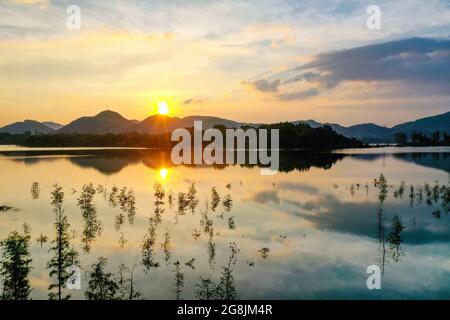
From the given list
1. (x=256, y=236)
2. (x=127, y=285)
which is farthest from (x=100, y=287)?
(x=256, y=236)

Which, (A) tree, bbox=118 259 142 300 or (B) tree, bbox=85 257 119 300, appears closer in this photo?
(B) tree, bbox=85 257 119 300

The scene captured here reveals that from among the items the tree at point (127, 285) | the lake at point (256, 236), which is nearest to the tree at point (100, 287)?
the tree at point (127, 285)

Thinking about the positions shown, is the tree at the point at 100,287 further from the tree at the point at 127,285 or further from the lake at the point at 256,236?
the lake at the point at 256,236

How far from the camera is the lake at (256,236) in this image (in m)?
24.6

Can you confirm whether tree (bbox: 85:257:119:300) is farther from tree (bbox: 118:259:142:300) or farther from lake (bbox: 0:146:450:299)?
lake (bbox: 0:146:450:299)

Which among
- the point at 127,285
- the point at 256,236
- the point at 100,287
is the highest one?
the point at 256,236

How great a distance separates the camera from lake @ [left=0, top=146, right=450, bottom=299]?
80.7 feet

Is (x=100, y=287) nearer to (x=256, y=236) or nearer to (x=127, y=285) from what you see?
(x=127, y=285)

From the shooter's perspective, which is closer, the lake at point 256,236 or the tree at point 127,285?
the tree at point 127,285

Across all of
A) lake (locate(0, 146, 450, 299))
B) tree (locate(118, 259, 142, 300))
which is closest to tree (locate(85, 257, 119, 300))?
tree (locate(118, 259, 142, 300))

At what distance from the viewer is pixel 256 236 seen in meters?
35.2

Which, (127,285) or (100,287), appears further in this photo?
(127,285)
